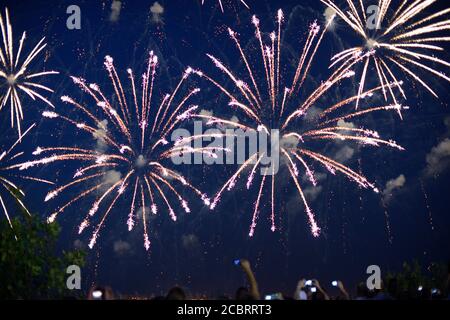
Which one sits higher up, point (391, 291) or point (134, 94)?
point (134, 94)

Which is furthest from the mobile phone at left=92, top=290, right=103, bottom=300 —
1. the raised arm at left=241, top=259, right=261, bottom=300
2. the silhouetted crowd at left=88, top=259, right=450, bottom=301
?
the raised arm at left=241, top=259, right=261, bottom=300

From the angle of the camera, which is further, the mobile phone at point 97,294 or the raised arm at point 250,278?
the raised arm at point 250,278

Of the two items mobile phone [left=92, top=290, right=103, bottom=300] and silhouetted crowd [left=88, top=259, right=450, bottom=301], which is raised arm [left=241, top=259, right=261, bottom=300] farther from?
mobile phone [left=92, top=290, right=103, bottom=300]

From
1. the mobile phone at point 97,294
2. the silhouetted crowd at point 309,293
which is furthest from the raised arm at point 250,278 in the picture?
the mobile phone at point 97,294

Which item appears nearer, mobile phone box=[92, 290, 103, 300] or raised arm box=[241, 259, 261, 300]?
mobile phone box=[92, 290, 103, 300]

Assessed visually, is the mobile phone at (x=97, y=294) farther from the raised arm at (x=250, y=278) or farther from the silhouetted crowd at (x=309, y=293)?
the raised arm at (x=250, y=278)

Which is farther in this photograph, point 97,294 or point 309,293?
point 309,293

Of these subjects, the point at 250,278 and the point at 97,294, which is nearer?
the point at 97,294
